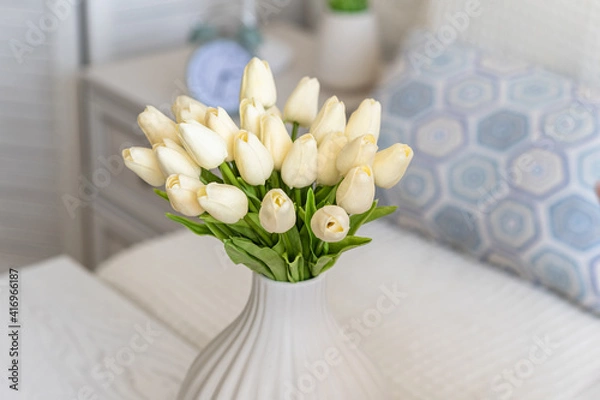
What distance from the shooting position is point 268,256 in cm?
85

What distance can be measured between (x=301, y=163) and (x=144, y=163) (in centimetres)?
17

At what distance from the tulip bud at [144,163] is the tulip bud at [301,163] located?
0.14 metres

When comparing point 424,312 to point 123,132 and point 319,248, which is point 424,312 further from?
point 123,132

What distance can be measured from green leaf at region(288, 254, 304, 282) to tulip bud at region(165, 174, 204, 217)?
110mm

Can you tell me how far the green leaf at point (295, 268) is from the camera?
851 mm

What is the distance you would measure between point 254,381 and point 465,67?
0.97 meters

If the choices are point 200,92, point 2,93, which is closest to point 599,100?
point 200,92

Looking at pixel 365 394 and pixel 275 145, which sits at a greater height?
pixel 275 145

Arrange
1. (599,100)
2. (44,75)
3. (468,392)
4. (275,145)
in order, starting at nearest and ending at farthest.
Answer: (275,145)
(468,392)
(599,100)
(44,75)

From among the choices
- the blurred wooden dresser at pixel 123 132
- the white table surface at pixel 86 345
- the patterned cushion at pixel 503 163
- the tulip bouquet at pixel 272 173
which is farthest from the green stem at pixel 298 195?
the blurred wooden dresser at pixel 123 132

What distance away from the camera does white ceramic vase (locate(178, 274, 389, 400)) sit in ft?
2.85

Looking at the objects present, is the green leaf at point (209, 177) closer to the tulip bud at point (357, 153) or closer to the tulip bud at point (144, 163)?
Answer: the tulip bud at point (144, 163)

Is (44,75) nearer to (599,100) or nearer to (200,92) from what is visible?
(200,92)

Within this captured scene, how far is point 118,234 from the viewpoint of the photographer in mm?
2229
